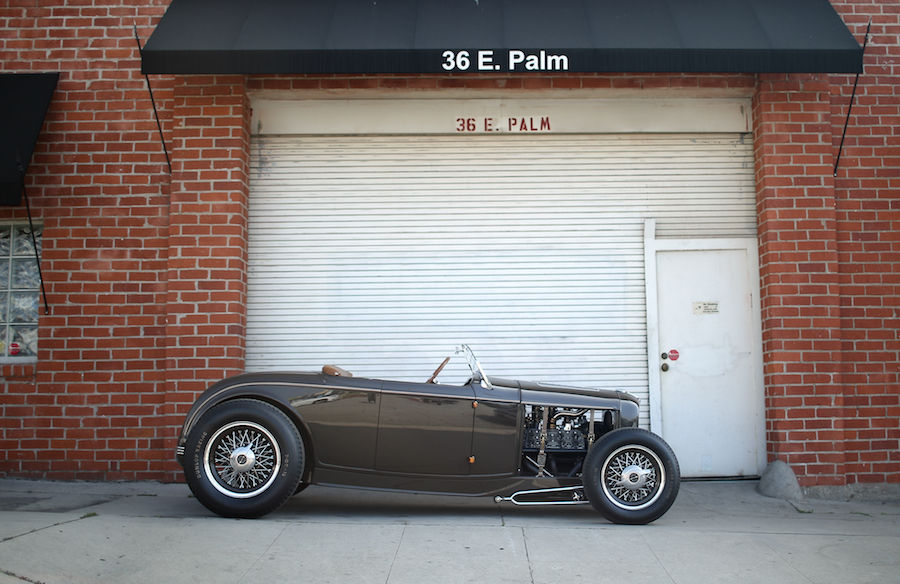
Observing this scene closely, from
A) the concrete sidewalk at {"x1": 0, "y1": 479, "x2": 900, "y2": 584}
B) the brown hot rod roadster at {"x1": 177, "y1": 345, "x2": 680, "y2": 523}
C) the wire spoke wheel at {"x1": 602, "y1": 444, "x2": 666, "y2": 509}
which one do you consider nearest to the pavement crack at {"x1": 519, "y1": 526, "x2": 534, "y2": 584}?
the concrete sidewalk at {"x1": 0, "y1": 479, "x2": 900, "y2": 584}

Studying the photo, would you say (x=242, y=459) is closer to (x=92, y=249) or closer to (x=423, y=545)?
(x=423, y=545)

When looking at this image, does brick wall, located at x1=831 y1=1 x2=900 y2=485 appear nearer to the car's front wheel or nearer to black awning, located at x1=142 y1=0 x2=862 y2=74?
black awning, located at x1=142 y1=0 x2=862 y2=74

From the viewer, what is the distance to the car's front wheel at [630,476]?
19.7ft

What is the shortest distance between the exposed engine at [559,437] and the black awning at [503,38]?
317 cm

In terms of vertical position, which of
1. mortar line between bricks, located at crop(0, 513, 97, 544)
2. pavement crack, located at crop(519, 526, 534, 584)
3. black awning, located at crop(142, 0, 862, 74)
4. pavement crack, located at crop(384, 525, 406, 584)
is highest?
black awning, located at crop(142, 0, 862, 74)

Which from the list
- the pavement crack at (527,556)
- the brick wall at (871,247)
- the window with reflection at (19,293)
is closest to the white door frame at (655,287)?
the brick wall at (871,247)

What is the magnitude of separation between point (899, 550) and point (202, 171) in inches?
271

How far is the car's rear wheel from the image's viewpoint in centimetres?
586

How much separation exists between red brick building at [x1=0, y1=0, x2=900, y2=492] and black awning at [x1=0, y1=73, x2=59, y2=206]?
0.22m

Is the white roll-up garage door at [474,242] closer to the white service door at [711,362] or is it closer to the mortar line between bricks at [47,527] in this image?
the white service door at [711,362]

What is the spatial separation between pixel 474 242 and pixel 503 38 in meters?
2.10

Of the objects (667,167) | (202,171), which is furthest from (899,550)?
(202,171)

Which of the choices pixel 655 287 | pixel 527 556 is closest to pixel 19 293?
pixel 527 556

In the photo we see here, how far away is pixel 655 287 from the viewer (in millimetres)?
8430
